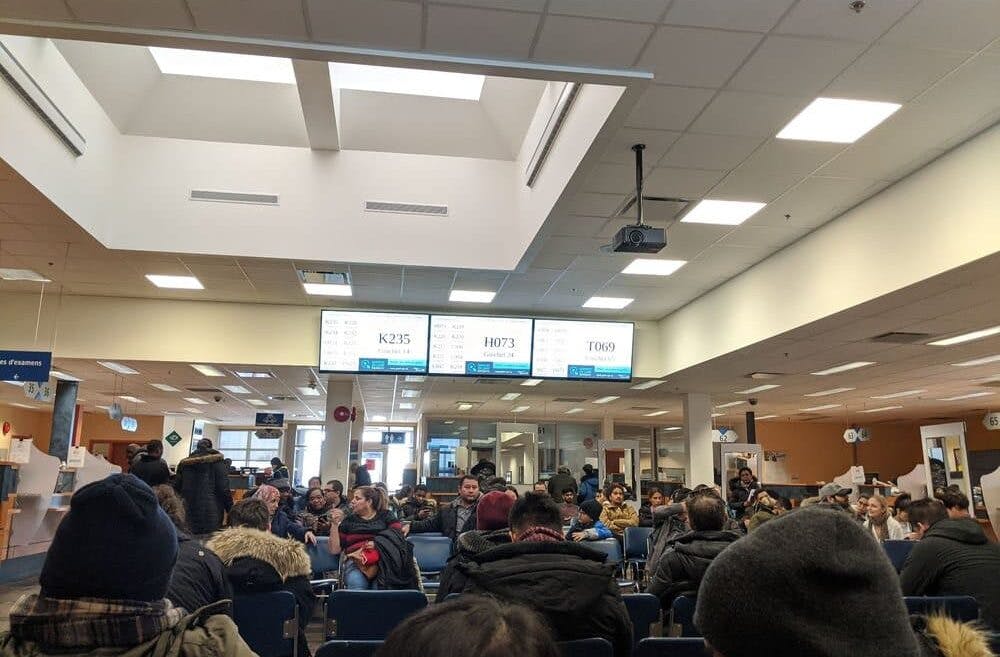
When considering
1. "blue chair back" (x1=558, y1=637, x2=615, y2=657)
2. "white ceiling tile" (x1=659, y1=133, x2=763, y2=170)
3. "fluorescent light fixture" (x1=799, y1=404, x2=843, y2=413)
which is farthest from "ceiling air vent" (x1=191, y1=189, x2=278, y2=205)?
"fluorescent light fixture" (x1=799, y1=404, x2=843, y2=413)

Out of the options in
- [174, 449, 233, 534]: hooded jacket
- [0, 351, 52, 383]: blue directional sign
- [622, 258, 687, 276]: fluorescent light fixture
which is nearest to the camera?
[174, 449, 233, 534]: hooded jacket

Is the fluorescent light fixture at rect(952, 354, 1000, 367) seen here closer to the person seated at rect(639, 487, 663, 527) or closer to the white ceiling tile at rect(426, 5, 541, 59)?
the person seated at rect(639, 487, 663, 527)

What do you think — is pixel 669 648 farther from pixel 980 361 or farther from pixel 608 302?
pixel 980 361

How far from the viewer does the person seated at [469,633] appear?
29.0 inches

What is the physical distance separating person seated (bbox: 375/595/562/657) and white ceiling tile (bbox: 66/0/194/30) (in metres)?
3.73

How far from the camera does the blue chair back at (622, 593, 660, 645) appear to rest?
130 inches

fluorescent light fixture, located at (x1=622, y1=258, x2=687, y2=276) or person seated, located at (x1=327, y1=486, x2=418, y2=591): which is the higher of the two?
fluorescent light fixture, located at (x1=622, y1=258, x2=687, y2=276)

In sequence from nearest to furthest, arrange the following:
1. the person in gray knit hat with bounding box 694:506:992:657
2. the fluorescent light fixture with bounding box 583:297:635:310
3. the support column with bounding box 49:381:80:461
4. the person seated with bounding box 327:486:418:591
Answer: the person in gray knit hat with bounding box 694:506:992:657 < the person seated with bounding box 327:486:418:591 < the fluorescent light fixture with bounding box 583:297:635:310 < the support column with bounding box 49:381:80:461

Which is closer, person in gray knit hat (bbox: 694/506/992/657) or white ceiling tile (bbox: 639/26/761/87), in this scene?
person in gray knit hat (bbox: 694/506/992/657)

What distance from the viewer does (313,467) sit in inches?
1106

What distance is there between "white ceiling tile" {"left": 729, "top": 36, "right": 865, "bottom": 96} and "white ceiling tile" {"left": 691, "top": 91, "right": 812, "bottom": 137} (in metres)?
0.10

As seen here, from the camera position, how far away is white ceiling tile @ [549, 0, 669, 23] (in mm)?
3578

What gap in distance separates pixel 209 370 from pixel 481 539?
9.57 m

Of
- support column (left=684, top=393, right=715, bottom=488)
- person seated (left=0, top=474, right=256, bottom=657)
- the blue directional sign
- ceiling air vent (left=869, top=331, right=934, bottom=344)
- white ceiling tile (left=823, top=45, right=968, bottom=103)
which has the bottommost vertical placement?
person seated (left=0, top=474, right=256, bottom=657)
